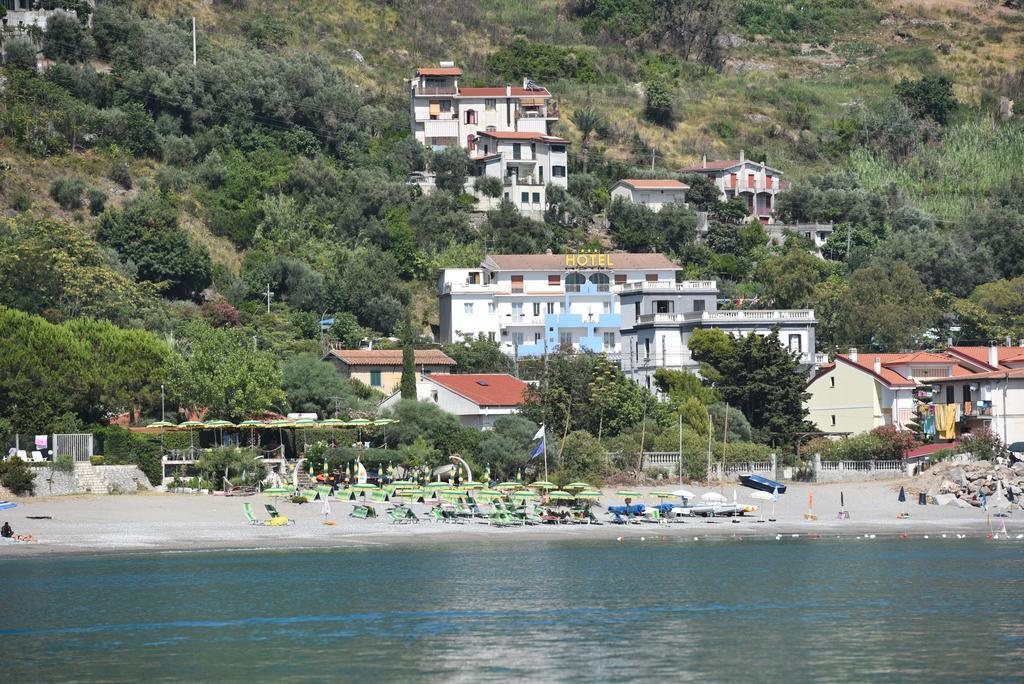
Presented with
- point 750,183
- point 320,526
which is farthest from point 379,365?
point 750,183

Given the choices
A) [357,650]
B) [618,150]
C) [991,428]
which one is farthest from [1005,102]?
[357,650]

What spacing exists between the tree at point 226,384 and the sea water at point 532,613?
1459 centimetres

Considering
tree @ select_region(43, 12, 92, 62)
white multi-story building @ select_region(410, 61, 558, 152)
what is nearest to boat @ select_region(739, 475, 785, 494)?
white multi-story building @ select_region(410, 61, 558, 152)

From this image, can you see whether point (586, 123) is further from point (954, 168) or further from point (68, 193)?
point (68, 193)

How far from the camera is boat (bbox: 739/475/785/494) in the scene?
76.4 m

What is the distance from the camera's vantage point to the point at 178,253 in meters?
106

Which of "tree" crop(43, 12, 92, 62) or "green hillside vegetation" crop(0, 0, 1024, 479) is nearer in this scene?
"green hillside vegetation" crop(0, 0, 1024, 479)

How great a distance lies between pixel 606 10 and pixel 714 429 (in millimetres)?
97138

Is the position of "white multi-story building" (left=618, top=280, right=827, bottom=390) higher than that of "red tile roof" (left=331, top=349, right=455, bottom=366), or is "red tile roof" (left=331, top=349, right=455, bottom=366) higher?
"white multi-story building" (left=618, top=280, right=827, bottom=390)

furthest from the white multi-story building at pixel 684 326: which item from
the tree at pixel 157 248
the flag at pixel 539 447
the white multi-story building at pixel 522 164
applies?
the tree at pixel 157 248

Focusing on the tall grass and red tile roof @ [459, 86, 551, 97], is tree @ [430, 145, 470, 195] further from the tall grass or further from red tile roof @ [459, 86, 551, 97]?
the tall grass

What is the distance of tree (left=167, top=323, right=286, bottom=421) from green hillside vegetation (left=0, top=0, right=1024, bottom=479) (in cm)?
23

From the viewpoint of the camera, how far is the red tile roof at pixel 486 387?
85562 millimetres

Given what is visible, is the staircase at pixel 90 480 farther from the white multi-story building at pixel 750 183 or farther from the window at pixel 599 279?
the white multi-story building at pixel 750 183
